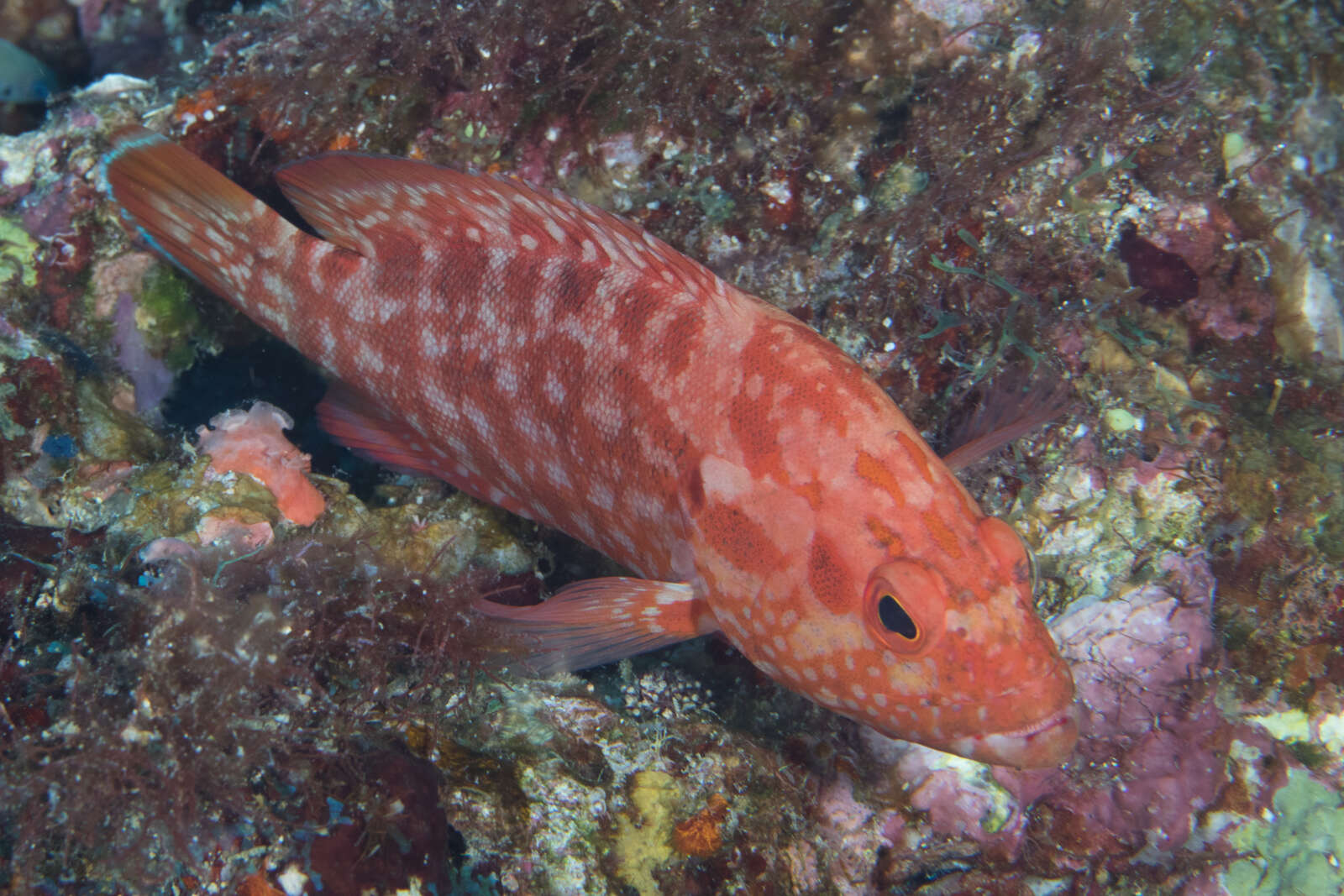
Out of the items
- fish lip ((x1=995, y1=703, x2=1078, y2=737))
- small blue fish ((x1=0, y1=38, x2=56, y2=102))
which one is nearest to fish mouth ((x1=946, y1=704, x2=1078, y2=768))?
fish lip ((x1=995, y1=703, x2=1078, y2=737))

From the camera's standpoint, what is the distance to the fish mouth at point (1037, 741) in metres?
2.20

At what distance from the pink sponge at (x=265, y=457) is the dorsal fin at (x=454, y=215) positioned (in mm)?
974

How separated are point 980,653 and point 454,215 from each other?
2.71 metres

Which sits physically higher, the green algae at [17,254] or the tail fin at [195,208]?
the tail fin at [195,208]

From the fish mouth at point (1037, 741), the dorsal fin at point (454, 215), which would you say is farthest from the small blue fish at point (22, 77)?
the fish mouth at point (1037, 741)

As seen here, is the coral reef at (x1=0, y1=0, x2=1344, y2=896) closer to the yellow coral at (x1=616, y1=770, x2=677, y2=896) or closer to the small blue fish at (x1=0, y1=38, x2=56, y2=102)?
the yellow coral at (x1=616, y1=770, x2=677, y2=896)

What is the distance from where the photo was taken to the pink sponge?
3299 mm

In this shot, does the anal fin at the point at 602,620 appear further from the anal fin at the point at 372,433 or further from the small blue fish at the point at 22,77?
the small blue fish at the point at 22,77

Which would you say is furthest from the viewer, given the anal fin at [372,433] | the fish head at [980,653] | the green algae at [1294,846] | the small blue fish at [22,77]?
the small blue fish at [22,77]

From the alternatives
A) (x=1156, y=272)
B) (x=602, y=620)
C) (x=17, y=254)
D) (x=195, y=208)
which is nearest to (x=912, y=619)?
(x=602, y=620)

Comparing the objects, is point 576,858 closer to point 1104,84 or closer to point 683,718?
point 683,718

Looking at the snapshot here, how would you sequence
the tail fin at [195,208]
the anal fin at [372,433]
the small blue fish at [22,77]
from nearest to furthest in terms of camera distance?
the tail fin at [195,208], the anal fin at [372,433], the small blue fish at [22,77]

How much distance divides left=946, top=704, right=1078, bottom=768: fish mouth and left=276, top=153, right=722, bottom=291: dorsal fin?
72.5 inches

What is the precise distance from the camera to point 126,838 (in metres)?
2.13
